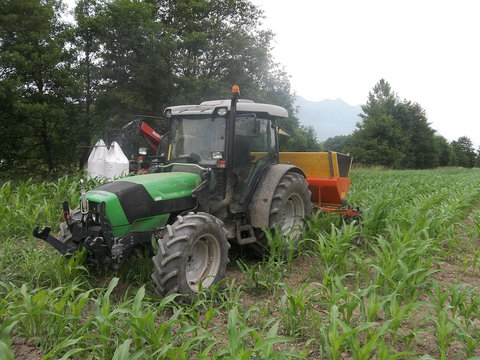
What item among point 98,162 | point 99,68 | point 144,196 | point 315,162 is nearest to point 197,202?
point 144,196

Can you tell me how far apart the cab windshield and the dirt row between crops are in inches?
52.8

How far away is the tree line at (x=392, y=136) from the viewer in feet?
118

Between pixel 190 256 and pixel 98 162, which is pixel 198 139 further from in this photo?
pixel 98 162

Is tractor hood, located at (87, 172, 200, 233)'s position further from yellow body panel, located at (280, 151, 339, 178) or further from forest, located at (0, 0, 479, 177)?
forest, located at (0, 0, 479, 177)

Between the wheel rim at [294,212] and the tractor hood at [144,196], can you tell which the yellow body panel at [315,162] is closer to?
the wheel rim at [294,212]

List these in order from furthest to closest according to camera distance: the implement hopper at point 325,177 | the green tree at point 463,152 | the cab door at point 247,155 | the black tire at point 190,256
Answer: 1. the green tree at point 463,152
2. the implement hopper at point 325,177
3. the cab door at point 247,155
4. the black tire at point 190,256

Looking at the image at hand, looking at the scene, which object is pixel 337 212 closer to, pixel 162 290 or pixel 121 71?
pixel 162 290

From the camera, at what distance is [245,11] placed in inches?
709

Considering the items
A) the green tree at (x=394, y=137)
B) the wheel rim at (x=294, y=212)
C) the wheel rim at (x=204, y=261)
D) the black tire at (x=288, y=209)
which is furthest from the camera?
the green tree at (x=394, y=137)

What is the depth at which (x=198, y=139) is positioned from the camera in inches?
161

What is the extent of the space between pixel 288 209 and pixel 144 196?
2.12 metres

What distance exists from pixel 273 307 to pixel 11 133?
34.1ft

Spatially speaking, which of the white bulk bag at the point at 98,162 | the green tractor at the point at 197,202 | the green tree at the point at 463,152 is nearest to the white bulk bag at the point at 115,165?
the white bulk bag at the point at 98,162

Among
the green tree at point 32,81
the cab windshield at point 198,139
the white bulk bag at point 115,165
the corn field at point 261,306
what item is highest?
the green tree at point 32,81
